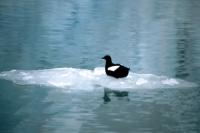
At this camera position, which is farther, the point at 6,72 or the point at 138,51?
the point at 138,51

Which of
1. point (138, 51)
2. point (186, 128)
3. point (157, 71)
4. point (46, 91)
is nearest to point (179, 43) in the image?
point (138, 51)

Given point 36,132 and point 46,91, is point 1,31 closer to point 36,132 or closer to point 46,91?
point 46,91

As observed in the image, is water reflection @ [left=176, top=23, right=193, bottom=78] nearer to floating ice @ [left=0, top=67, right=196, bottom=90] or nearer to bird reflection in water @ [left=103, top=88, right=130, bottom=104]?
floating ice @ [left=0, top=67, right=196, bottom=90]

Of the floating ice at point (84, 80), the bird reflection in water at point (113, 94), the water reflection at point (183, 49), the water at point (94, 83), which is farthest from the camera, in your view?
the water reflection at point (183, 49)

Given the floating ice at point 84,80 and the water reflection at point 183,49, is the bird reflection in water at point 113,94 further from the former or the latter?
the water reflection at point 183,49

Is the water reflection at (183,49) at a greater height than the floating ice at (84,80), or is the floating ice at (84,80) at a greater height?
the floating ice at (84,80)

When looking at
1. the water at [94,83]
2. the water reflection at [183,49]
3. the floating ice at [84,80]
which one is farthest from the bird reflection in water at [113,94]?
the water reflection at [183,49]

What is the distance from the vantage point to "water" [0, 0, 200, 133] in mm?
8695

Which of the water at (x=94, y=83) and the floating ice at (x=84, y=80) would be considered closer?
the water at (x=94, y=83)

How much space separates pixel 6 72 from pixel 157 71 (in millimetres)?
3956

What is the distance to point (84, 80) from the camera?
1125 cm

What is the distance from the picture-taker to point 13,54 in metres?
14.8

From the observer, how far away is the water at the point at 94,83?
8.70 meters

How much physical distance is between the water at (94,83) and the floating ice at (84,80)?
0.02 metres
